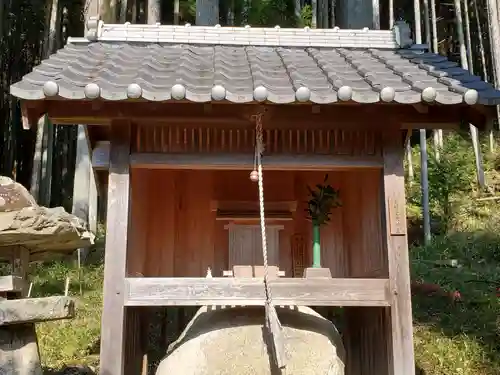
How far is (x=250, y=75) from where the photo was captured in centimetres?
373

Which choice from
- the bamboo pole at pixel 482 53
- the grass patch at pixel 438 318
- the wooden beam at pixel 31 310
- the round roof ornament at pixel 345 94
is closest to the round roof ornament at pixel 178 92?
the round roof ornament at pixel 345 94

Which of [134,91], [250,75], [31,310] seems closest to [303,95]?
[250,75]

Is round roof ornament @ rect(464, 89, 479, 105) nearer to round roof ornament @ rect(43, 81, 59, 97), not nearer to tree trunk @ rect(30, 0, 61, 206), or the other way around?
round roof ornament @ rect(43, 81, 59, 97)

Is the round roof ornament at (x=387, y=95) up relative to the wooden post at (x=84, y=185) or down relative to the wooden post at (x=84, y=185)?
down

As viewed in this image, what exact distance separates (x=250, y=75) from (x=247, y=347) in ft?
5.74

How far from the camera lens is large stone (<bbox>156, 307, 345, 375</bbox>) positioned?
3502mm

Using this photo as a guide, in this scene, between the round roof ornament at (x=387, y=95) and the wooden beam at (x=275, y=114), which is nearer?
the round roof ornament at (x=387, y=95)

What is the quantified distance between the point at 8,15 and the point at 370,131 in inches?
497

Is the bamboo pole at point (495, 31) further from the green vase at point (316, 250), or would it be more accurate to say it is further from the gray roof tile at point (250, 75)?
the green vase at point (316, 250)

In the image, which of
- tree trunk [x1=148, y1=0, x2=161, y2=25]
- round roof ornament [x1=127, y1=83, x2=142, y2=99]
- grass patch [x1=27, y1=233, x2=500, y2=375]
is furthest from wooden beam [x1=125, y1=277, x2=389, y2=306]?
tree trunk [x1=148, y1=0, x2=161, y2=25]

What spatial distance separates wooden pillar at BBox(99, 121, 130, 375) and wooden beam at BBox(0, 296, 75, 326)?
1.93ft

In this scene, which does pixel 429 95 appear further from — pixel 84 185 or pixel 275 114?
pixel 84 185

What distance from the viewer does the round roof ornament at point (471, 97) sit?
127 inches

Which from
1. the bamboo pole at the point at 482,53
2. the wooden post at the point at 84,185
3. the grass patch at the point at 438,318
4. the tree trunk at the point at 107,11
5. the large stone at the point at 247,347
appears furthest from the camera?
the bamboo pole at the point at 482,53
